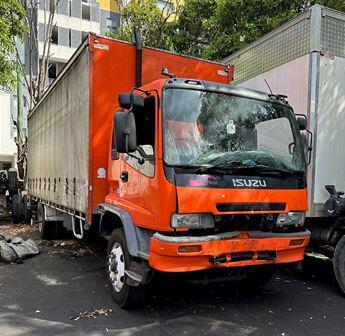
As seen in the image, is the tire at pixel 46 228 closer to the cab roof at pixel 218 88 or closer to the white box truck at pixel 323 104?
the white box truck at pixel 323 104

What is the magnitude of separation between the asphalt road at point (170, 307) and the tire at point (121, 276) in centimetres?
14

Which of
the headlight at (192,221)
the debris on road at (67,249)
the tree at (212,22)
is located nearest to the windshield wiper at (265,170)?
the headlight at (192,221)

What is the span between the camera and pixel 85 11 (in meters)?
38.5

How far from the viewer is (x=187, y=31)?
15.9 metres

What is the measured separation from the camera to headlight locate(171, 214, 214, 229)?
4.17 m

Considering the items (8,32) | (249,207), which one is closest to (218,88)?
(249,207)

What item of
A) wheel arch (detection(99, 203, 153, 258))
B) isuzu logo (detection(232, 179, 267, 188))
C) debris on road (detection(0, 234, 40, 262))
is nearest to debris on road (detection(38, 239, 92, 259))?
debris on road (detection(0, 234, 40, 262))

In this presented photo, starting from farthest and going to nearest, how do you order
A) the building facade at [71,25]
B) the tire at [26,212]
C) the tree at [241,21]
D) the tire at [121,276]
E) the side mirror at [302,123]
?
1. the building facade at [71,25]
2. the tire at [26,212]
3. the tree at [241,21]
4. the side mirror at [302,123]
5. the tire at [121,276]

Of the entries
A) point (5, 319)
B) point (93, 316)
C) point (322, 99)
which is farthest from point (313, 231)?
point (5, 319)

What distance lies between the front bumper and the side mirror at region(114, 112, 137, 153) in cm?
95

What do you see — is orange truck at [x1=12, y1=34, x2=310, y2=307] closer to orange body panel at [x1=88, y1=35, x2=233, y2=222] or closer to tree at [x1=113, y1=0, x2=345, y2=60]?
orange body panel at [x1=88, y1=35, x2=233, y2=222]

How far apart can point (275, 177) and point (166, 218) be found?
135 centimetres

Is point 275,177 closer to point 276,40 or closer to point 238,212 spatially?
point 238,212

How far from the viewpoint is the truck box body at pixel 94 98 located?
5.79 meters
